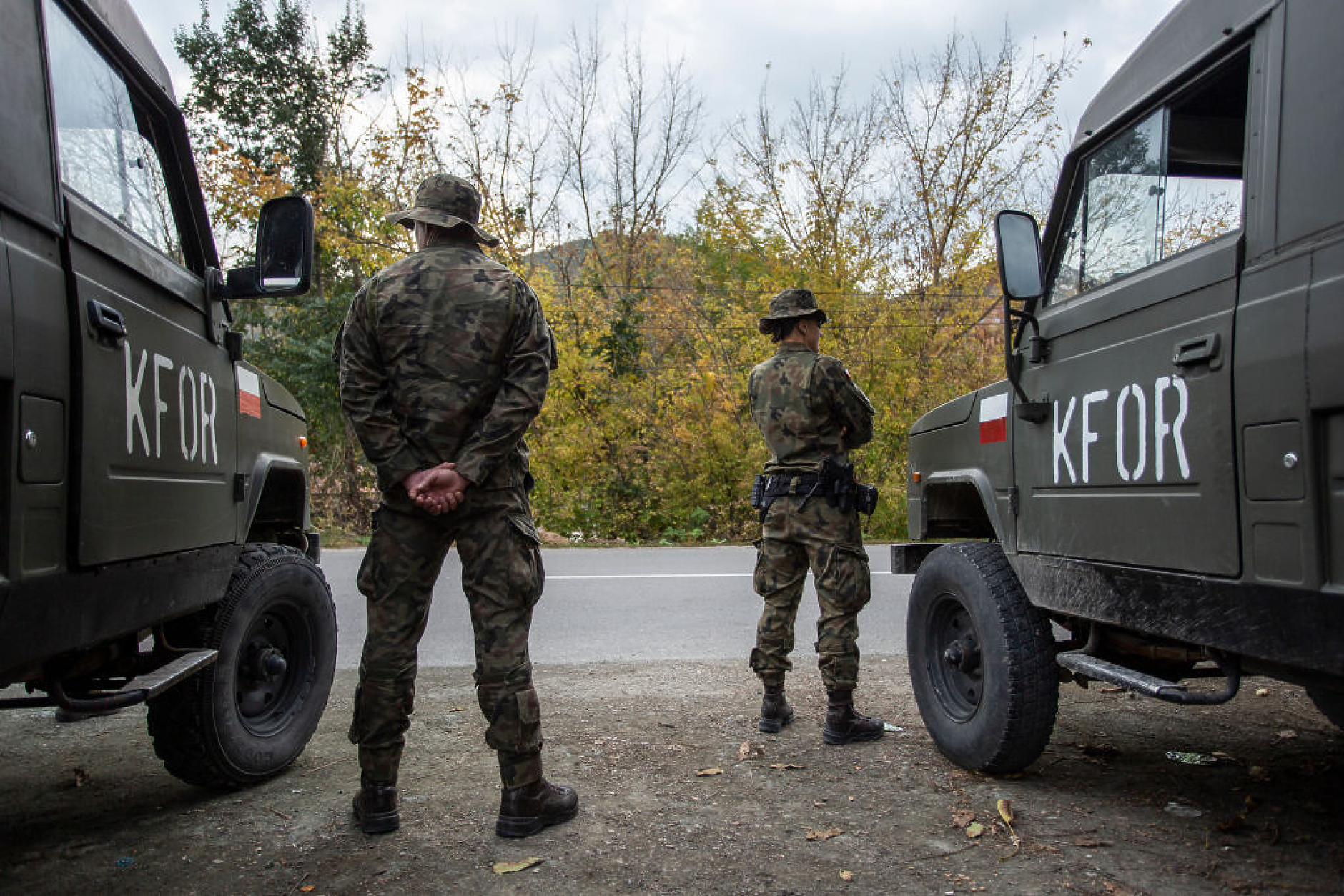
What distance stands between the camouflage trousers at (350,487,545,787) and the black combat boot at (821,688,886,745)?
4.42 feet

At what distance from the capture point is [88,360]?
2232mm

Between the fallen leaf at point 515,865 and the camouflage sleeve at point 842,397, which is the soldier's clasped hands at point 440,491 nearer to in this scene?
the fallen leaf at point 515,865

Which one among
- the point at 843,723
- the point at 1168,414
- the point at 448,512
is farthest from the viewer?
the point at 843,723

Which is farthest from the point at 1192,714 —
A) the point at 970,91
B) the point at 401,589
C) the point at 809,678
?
the point at 970,91

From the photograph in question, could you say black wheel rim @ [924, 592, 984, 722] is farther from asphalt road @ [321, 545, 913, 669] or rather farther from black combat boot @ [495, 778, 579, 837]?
asphalt road @ [321, 545, 913, 669]

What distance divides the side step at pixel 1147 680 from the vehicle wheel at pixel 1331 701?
0.55 feet

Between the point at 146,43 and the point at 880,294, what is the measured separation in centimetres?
1339

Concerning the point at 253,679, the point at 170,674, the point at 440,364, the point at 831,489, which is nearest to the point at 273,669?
the point at 253,679

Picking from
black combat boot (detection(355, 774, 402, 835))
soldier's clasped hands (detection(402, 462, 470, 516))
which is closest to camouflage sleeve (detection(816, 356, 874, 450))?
soldier's clasped hands (detection(402, 462, 470, 516))

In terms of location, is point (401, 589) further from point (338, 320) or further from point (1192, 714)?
point (338, 320)

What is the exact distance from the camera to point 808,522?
4000mm

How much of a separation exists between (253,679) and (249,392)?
103 cm

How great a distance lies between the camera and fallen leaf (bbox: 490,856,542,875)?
2.68m

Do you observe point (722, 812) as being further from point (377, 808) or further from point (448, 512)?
point (448, 512)
